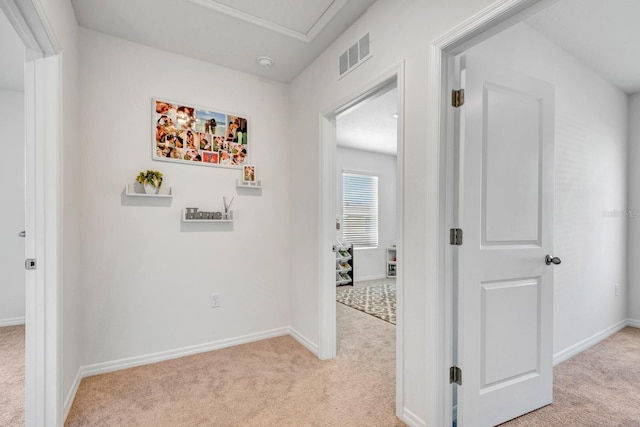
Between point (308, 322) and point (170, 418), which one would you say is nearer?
point (170, 418)

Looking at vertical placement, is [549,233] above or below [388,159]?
below

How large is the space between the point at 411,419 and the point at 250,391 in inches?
40.9

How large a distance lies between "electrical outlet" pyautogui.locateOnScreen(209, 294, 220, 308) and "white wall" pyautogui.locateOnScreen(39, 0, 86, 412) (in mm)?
929

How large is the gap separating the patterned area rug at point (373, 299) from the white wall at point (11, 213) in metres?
3.80

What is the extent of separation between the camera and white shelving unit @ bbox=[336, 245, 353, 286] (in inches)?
223

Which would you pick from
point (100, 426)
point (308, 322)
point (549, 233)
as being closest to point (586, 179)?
point (549, 233)

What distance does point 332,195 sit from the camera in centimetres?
263

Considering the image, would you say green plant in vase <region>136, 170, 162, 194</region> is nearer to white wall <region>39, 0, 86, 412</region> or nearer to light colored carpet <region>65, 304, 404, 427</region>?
white wall <region>39, 0, 86, 412</region>

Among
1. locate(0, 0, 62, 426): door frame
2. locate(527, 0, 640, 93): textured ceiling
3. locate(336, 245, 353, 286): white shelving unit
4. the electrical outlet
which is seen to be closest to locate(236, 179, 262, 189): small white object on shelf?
the electrical outlet

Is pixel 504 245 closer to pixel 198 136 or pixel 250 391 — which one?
pixel 250 391

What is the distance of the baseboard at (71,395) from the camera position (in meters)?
1.78

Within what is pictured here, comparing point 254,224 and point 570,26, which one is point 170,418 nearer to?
point 254,224

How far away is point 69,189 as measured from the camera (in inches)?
76.5

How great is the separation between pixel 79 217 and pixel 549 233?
10.4ft
